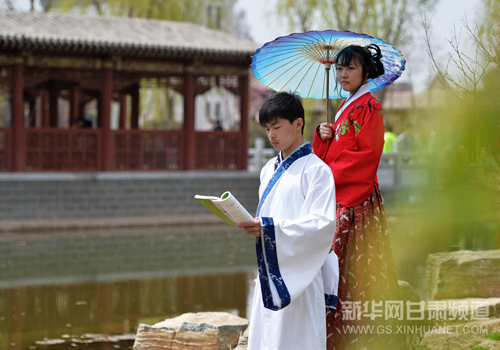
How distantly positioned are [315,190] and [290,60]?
1157 millimetres

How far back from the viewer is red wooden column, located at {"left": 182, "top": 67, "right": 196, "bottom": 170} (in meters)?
15.1

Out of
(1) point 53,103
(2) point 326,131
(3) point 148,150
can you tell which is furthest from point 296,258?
(1) point 53,103

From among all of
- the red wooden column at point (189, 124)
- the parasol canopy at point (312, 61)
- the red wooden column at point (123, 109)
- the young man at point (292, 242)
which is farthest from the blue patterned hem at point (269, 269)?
the red wooden column at point (123, 109)

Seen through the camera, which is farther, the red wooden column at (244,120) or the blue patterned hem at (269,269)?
the red wooden column at (244,120)

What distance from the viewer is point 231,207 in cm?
248

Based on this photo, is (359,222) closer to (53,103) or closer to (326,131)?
(326,131)

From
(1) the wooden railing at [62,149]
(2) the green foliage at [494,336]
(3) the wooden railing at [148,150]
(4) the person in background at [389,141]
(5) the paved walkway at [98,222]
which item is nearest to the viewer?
(2) the green foliage at [494,336]

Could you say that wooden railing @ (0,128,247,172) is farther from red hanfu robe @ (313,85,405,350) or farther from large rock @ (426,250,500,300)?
red hanfu robe @ (313,85,405,350)

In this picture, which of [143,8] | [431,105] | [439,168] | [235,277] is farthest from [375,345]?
[143,8]

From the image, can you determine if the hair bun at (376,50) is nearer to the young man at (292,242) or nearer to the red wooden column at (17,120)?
the young man at (292,242)

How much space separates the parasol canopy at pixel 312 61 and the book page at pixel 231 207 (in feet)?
3.97

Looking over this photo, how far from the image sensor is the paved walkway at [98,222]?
12.1m

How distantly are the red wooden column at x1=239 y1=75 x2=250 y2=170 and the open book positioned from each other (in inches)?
511

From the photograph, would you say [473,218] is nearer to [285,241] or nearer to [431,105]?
[431,105]
